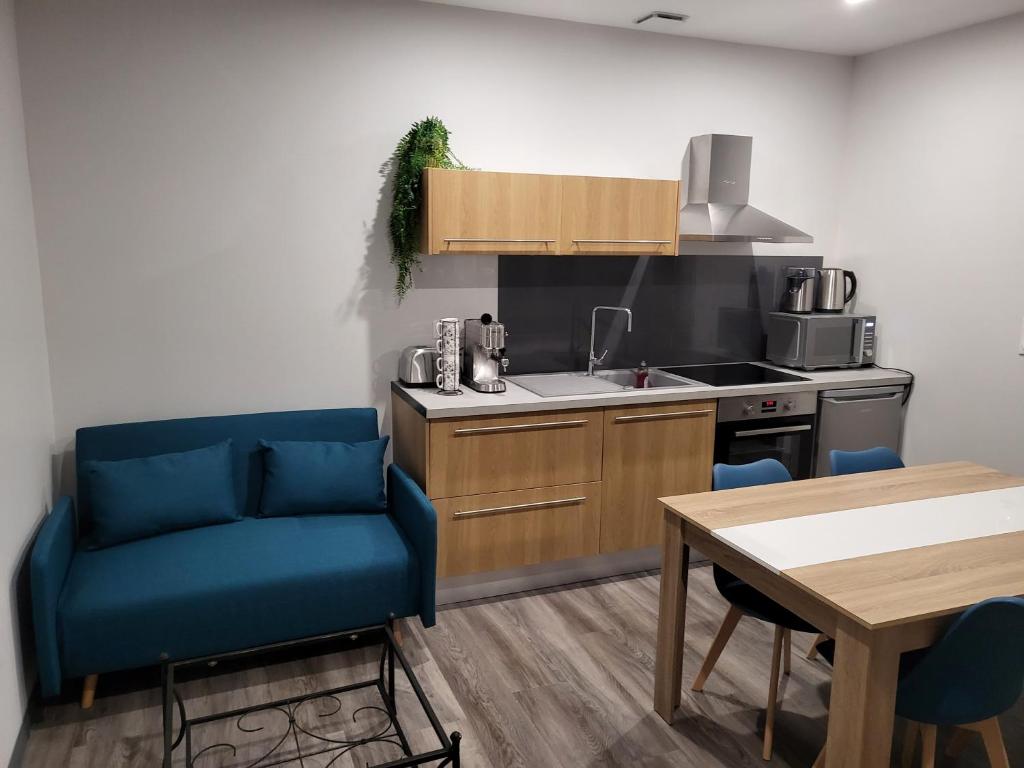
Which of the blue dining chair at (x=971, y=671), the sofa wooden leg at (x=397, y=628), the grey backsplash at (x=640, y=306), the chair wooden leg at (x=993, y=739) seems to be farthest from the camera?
the grey backsplash at (x=640, y=306)

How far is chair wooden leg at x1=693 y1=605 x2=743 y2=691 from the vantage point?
2725mm

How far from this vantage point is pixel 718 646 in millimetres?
2766

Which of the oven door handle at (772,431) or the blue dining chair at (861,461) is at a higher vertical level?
the blue dining chair at (861,461)

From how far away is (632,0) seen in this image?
3.44m

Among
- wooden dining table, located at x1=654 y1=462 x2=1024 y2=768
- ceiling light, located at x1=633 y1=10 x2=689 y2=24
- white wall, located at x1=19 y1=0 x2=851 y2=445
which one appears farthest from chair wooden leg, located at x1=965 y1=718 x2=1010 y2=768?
ceiling light, located at x1=633 y1=10 x2=689 y2=24

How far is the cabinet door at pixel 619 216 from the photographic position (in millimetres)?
3629

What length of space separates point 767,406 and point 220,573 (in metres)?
2.61

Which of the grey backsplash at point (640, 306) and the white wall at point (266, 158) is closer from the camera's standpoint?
the white wall at point (266, 158)

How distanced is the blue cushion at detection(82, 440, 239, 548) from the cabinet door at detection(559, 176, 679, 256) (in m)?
1.83

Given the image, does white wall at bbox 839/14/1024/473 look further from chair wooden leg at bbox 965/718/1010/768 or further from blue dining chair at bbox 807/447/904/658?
chair wooden leg at bbox 965/718/1010/768

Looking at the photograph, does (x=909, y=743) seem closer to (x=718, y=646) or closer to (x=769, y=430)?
(x=718, y=646)

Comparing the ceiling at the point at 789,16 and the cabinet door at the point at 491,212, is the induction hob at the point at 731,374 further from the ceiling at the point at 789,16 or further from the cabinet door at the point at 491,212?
the ceiling at the point at 789,16

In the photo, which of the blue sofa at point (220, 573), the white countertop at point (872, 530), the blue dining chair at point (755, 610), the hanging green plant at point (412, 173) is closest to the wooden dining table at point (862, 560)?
the white countertop at point (872, 530)

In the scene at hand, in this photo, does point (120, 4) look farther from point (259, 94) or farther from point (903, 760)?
point (903, 760)
